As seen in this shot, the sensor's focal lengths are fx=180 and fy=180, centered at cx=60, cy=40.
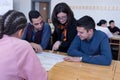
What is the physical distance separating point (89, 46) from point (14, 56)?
1185 mm

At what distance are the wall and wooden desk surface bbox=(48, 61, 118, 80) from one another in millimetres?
4542

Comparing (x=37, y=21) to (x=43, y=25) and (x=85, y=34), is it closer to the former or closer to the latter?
(x=43, y=25)

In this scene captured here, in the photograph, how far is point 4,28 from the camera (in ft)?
3.52

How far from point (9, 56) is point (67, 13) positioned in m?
1.39

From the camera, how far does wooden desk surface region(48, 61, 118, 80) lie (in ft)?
4.78

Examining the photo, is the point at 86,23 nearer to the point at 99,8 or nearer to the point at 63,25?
the point at 63,25

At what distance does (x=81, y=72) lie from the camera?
1.57m

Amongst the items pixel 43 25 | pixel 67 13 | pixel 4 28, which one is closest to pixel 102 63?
pixel 67 13

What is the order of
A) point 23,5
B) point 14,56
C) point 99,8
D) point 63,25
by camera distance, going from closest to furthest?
point 14,56, point 63,25, point 99,8, point 23,5

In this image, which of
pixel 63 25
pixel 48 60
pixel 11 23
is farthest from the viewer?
pixel 63 25

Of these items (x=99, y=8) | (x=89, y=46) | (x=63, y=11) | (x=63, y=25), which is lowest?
(x=89, y=46)

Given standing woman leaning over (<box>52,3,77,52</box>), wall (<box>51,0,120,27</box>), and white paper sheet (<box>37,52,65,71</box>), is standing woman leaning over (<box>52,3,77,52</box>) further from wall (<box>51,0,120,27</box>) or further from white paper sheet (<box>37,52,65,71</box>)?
wall (<box>51,0,120,27</box>)

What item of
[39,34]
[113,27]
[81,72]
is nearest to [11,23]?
[81,72]

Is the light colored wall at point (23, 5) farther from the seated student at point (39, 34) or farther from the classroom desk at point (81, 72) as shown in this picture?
the classroom desk at point (81, 72)
